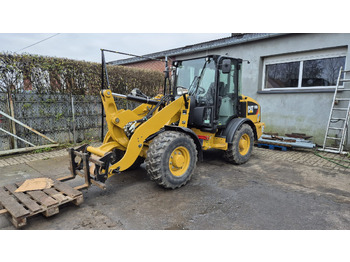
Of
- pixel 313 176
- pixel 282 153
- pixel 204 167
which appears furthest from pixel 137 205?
pixel 282 153

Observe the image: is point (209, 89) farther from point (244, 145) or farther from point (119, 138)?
point (119, 138)

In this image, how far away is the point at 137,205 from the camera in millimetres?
3303

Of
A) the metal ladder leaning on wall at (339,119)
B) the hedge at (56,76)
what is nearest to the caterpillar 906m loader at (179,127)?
the metal ladder leaning on wall at (339,119)

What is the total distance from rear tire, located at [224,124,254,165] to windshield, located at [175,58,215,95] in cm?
131

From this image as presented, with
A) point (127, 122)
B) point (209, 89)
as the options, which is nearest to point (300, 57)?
point (209, 89)

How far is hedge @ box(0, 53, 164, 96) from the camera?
575 centimetres

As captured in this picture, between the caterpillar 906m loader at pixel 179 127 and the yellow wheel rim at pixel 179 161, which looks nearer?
the caterpillar 906m loader at pixel 179 127

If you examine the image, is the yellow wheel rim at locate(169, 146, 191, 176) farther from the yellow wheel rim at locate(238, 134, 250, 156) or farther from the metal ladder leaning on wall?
the metal ladder leaning on wall

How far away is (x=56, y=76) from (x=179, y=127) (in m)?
4.62

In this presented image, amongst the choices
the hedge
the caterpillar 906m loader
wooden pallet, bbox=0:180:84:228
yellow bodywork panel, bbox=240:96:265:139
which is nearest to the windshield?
the caterpillar 906m loader

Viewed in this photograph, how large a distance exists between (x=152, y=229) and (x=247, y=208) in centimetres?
141

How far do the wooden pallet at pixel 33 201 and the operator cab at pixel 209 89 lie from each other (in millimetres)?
2658

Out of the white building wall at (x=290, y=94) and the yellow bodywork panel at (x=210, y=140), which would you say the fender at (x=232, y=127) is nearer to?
the yellow bodywork panel at (x=210, y=140)

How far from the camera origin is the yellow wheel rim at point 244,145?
5375 millimetres
